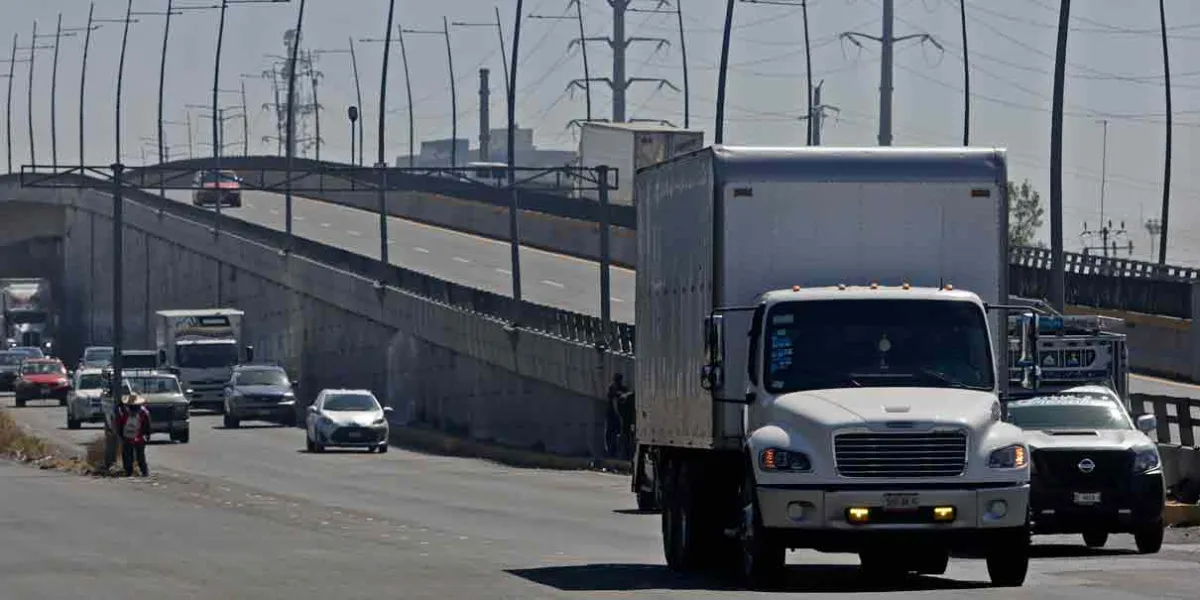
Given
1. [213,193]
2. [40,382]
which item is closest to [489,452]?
[40,382]

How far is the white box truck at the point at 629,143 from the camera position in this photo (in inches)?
3354

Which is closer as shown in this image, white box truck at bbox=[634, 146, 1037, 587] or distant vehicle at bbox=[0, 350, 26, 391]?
white box truck at bbox=[634, 146, 1037, 587]

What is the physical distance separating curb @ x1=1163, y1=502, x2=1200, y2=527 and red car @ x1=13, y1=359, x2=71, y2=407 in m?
59.2

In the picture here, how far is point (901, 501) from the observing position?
61.2ft

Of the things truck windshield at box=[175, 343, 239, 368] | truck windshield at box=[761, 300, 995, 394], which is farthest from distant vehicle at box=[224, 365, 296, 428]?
truck windshield at box=[761, 300, 995, 394]

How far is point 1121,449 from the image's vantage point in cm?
2489

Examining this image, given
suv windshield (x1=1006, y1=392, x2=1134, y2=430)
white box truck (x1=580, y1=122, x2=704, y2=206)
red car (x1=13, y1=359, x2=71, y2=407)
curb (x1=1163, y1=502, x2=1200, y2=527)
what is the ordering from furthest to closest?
white box truck (x1=580, y1=122, x2=704, y2=206) < red car (x1=13, y1=359, x2=71, y2=407) < curb (x1=1163, y1=502, x2=1200, y2=527) < suv windshield (x1=1006, y1=392, x2=1134, y2=430)

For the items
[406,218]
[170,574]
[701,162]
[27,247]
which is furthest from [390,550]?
[27,247]

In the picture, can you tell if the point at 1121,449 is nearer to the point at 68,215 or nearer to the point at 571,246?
the point at 571,246

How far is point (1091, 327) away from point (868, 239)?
1211 centimetres

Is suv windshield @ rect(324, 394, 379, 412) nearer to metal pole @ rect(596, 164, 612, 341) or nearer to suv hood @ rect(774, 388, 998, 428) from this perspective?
metal pole @ rect(596, 164, 612, 341)

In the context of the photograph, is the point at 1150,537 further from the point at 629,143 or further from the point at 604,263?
the point at 629,143

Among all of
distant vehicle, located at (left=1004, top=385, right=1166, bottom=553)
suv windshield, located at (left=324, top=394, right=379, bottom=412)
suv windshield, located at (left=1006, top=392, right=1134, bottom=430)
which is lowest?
suv windshield, located at (left=324, top=394, right=379, bottom=412)

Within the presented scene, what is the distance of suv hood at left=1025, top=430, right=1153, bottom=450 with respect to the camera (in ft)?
82.1
